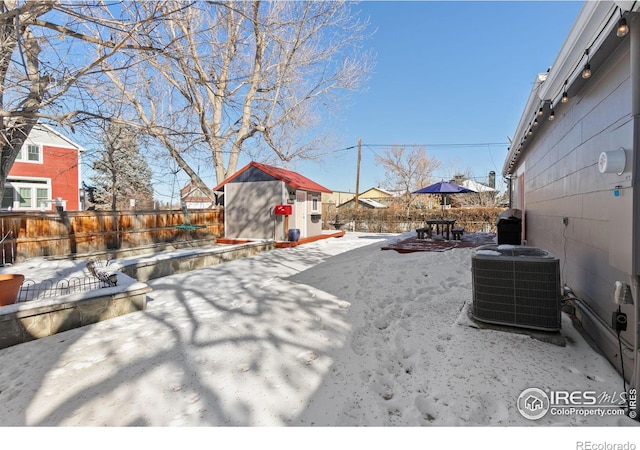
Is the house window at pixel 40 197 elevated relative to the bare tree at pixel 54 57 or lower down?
lower down

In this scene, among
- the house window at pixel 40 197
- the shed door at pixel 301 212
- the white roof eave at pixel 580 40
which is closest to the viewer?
the white roof eave at pixel 580 40

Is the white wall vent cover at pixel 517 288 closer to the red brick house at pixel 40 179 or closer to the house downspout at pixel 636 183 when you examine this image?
the house downspout at pixel 636 183

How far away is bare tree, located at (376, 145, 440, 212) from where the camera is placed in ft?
89.4

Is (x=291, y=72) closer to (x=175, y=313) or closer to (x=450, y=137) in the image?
(x=175, y=313)

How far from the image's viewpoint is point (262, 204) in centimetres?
1215

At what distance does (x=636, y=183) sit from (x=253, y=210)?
37.1 feet

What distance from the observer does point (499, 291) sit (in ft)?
9.39

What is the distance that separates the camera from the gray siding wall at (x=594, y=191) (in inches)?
83.7

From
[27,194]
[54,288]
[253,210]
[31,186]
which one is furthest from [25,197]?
[54,288]

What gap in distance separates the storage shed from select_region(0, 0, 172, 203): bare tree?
290 inches

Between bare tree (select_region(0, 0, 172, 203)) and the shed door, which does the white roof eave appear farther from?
the shed door

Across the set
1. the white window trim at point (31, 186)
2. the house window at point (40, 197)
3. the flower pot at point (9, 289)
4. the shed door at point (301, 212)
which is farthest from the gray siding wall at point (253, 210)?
the house window at point (40, 197)

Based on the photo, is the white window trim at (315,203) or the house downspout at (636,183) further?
the white window trim at (315,203)

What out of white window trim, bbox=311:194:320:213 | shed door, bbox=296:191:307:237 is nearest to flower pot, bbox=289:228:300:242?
shed door, bbox=296:191:307:237
